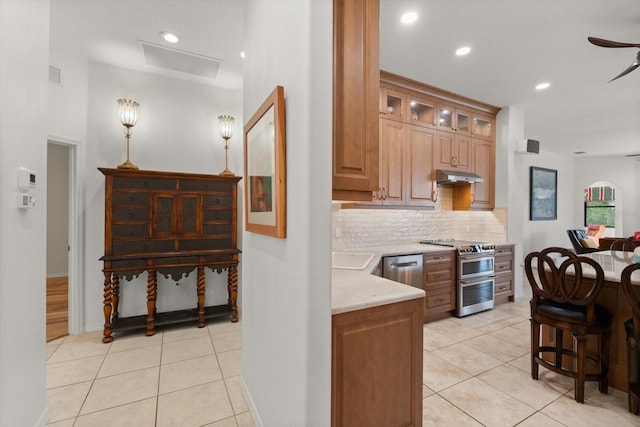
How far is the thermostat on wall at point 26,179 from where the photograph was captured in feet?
5.22

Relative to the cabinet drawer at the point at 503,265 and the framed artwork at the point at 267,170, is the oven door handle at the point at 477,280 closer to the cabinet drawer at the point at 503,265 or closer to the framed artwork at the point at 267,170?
the cabinet drawer at the point at 503,265

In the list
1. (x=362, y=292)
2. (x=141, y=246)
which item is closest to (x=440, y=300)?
(x=362, y=292)

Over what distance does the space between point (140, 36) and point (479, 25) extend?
10.5 ft

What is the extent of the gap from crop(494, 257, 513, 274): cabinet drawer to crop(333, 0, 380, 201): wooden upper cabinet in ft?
12.2

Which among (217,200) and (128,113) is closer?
(128,113)

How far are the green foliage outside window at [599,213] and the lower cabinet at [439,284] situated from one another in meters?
7.51

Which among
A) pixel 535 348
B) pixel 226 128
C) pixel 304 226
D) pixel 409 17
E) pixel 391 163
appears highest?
pixel 409 17

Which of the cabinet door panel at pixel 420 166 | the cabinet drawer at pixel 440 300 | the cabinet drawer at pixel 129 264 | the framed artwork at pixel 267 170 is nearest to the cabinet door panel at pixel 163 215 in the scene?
the cabinet drawer at pixel 129 264

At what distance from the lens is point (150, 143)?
3562 millimetres

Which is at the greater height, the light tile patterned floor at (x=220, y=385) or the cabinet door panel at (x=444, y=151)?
the cabinet door panel at (x=444, y=151)

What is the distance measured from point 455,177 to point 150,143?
13.2ft

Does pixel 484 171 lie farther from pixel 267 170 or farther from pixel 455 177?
pixel 267 170

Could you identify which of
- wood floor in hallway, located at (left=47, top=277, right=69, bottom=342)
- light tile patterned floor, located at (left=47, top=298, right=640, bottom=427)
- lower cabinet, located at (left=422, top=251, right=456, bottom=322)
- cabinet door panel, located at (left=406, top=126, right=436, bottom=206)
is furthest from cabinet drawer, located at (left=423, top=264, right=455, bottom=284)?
wood floor in hallway, located at (left=47, top=277, right=69, bottom=342)

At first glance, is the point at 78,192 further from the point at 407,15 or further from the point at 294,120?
the point at 407,15
